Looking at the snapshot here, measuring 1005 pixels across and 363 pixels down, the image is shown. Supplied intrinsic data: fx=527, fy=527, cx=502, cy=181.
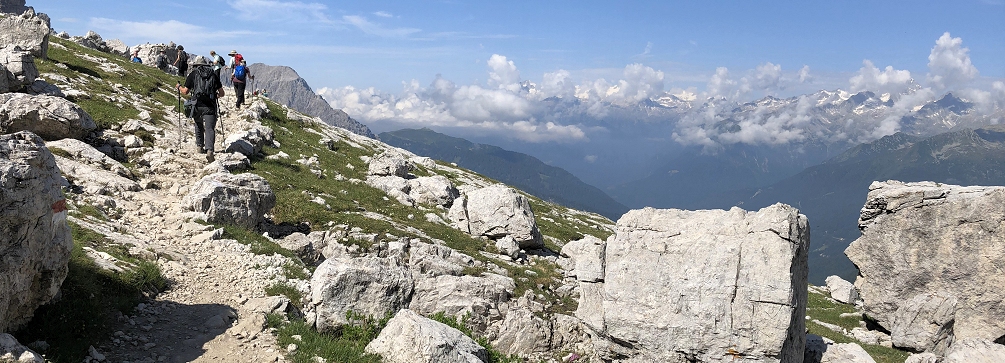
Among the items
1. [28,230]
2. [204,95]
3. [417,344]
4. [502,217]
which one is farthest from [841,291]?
[28,230]

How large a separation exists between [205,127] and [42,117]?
690 centimetres

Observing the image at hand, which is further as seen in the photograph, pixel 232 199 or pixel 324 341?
pixel 232 199

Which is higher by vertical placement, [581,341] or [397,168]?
[397,168]

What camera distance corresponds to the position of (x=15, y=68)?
102ft

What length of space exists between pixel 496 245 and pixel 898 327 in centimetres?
2402

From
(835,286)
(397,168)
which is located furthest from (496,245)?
(835,286)

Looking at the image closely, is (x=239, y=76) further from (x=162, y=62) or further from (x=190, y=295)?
(x=190, y=295)

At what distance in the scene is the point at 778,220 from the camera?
57.1 ft

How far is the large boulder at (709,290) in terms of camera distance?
16406 millimetres

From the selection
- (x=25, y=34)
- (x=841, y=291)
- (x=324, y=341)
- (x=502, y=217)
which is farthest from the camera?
(x=841, y=291)

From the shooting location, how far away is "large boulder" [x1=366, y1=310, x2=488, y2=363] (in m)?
13.2

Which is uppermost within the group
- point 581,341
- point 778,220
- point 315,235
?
point 778,220

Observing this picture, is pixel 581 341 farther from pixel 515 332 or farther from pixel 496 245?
pixel 496 245

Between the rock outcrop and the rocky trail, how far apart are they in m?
16.4
